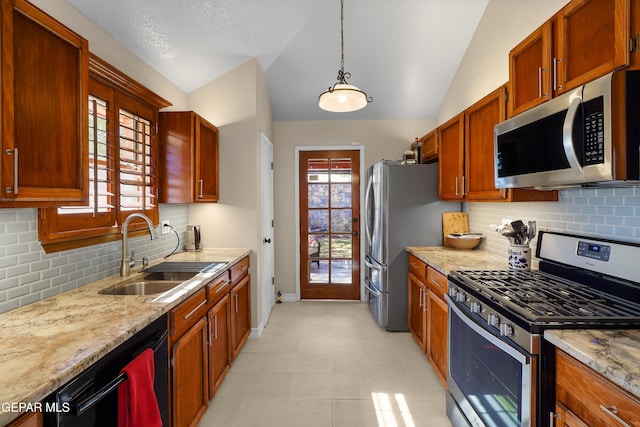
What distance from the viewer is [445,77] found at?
372cm

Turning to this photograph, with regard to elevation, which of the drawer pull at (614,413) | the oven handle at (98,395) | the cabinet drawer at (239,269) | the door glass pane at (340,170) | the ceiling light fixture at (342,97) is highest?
the ceiling light fixture at (342,97)

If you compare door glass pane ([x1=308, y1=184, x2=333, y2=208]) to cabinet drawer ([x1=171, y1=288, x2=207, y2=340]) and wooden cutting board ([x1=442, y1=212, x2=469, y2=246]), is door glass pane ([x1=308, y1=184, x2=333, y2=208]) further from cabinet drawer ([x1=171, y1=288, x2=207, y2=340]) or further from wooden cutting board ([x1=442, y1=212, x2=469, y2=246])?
cabinet drawer ([x1=171, y1=288, x2=207, y2=340])

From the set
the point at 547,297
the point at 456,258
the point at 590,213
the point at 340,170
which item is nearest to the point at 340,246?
the point at 340,170

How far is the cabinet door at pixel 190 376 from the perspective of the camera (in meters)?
1.68

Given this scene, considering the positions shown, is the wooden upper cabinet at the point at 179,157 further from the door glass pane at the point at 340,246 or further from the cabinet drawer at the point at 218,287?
the door glass pane at the point at 340,246

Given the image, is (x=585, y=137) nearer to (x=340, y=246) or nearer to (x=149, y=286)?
(x=149, y=286)

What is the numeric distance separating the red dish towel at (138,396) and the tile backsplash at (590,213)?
86.8 inches

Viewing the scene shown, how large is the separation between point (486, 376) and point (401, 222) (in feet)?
6.36

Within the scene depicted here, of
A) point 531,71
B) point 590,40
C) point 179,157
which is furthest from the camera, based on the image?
point 179,157

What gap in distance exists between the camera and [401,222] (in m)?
3.43

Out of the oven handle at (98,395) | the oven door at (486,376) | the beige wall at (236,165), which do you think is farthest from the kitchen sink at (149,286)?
the oven door at (486,376)

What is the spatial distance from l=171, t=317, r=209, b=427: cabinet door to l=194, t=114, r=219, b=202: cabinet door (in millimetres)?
1198

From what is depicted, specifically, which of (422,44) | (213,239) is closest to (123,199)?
(213,239)

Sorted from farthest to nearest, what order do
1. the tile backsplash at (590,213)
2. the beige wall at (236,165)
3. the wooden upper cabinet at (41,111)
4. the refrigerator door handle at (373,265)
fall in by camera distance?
the refrigerator door handle at (373,265)
the beige wall at (236,165)
the tile backsplash at (590,213)
the wooden upper cabinet at (41,111)
